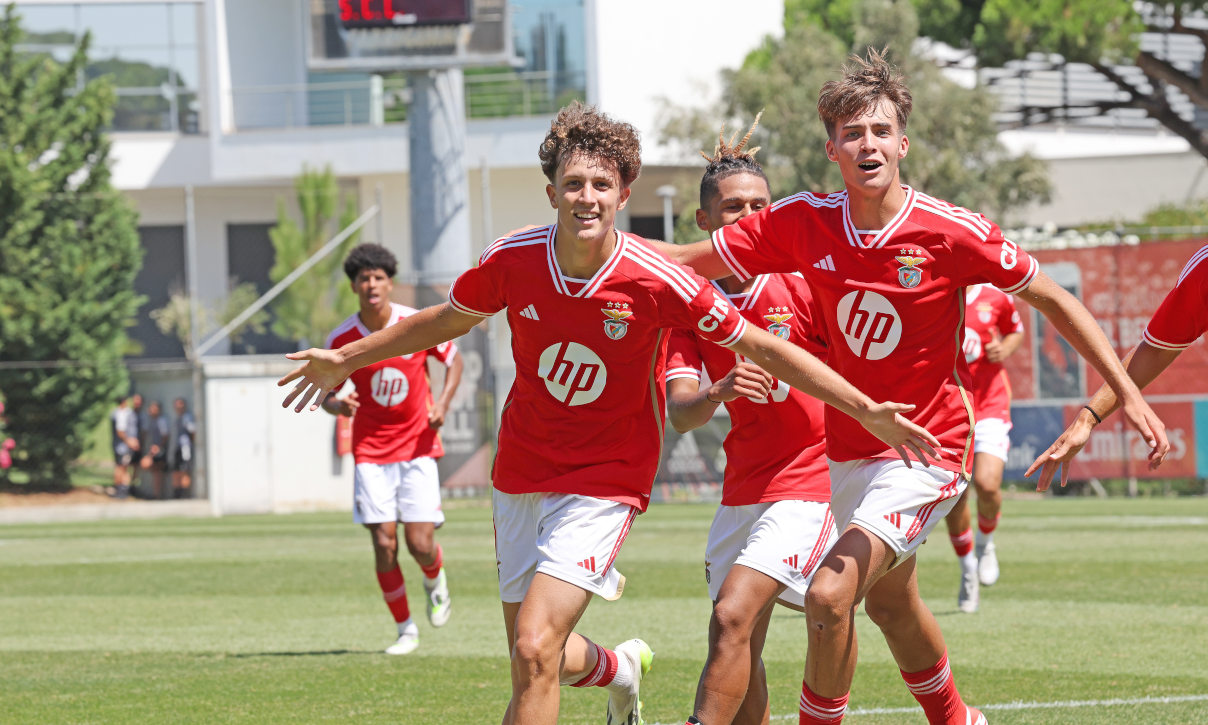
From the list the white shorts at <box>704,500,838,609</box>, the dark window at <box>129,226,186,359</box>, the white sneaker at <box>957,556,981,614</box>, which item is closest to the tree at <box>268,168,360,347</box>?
the dark window at <box>129,226,186,359</box>

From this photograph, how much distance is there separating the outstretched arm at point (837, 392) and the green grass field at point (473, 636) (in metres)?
2.30

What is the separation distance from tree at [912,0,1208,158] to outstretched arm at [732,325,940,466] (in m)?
28.2

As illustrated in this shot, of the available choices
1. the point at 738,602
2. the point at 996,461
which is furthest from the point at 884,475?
the point at 996,461

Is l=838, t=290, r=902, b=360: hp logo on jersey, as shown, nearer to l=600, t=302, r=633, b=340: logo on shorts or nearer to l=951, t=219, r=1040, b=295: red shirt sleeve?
l=951, t=219, r=1040, b=295: red shirt sleeve

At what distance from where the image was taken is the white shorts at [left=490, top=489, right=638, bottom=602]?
4.97 meters

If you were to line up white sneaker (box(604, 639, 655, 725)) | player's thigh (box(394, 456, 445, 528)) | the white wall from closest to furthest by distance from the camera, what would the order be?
white sneaker (box(604, 639, 655, 725)), player's thigh (box(394, 456, 445, 528)), the white wall

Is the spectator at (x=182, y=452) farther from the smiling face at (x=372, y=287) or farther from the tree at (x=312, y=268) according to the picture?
the smiling face at (x=372, y=287)

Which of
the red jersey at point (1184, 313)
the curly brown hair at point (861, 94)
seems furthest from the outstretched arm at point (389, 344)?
the red jersey at point (1184, 313)

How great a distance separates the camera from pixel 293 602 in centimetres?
1214

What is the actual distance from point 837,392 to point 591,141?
3.96ft

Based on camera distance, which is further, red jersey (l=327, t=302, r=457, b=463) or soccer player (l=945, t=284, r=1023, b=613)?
soccer player (l=945, t=284, r=1023, b=613)

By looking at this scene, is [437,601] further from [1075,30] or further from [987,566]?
[1075,30]

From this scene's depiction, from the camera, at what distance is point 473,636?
9.90 meters

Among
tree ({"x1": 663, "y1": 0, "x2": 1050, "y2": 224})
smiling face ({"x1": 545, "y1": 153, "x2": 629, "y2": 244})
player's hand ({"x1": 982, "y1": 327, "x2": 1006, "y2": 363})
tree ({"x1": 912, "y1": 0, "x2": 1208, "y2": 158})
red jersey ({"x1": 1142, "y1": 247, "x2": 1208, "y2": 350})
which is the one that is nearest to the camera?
smiling face ({"x1": 545, "y1": 153, "x2": 629, "y2": 244})
